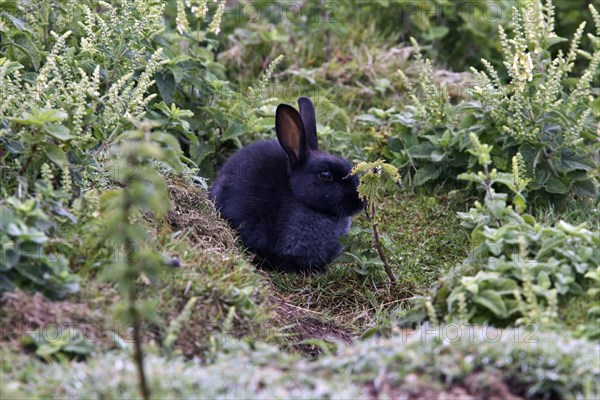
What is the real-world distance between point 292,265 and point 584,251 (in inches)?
77.4

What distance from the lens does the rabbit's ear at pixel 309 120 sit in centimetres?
553

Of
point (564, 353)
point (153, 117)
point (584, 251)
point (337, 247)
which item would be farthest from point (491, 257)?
point (153, 117)

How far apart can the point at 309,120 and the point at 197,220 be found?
1.10 meters

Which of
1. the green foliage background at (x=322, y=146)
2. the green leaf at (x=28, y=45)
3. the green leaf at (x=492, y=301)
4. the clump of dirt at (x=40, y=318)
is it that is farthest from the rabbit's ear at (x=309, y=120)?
the clump of dirt at (x=40, y=318)

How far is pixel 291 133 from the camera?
5.34 metres

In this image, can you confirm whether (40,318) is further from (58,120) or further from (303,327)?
(303,327)

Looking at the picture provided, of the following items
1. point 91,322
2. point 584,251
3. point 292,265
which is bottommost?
point 292,265

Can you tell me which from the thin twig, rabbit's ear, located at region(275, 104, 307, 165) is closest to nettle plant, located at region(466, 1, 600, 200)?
the thin twig

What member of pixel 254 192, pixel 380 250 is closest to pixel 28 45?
pixel 254 192

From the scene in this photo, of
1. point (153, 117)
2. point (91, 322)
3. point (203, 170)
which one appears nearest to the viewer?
point (91, 322)

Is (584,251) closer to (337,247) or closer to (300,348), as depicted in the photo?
(300,348)

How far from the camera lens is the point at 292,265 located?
5352 mm

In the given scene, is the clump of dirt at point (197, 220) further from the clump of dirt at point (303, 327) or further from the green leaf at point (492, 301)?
the green leaf at point (492, 301)

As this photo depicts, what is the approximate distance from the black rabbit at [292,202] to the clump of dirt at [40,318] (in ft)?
5.70
